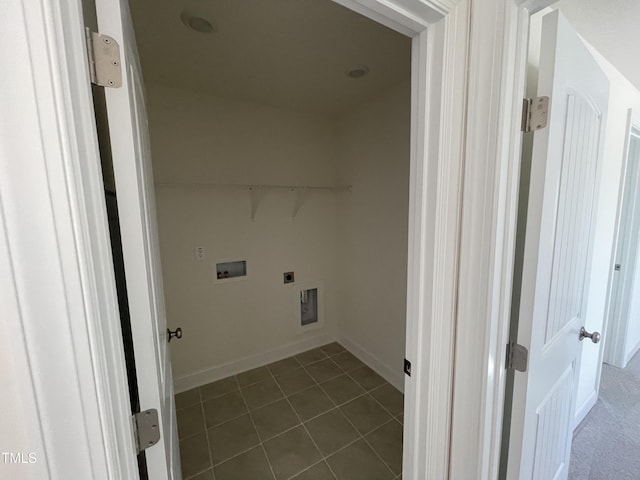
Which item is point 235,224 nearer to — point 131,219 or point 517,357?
point 131,219

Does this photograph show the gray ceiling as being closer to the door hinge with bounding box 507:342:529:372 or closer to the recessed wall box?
the recessed wall box

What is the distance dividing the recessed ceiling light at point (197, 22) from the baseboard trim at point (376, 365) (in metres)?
2.67

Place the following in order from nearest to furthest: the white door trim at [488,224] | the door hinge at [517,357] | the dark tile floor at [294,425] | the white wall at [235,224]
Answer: the white door trim at [488,224]
the door hinge at [517,357]
the dark tile floor at [294,425]
the white wall at [235,224]

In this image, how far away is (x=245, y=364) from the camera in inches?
102

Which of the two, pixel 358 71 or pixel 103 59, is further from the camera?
pixel 358 71

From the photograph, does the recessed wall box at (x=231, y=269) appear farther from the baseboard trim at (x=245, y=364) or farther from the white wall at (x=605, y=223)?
the white wall at (x=605, y=223)

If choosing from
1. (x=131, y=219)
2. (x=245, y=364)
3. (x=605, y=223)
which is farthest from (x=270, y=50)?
(x=245, y=364)

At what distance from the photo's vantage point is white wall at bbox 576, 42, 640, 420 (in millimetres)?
1656

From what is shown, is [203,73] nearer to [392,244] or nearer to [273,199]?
[273,199]

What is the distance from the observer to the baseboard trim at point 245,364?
233cm

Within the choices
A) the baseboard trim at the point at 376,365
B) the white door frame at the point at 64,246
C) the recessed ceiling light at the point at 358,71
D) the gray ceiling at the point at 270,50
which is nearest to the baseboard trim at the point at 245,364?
the baseboard trim at the point at 376,365

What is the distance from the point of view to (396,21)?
79cm

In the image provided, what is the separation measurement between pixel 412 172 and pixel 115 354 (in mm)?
921

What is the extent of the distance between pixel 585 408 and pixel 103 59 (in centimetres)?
317
